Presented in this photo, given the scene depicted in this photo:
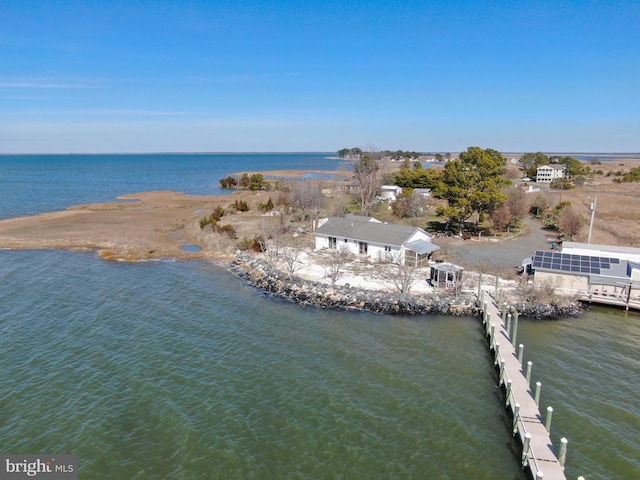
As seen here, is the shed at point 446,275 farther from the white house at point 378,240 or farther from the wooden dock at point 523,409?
the wooden dock at point 523,409

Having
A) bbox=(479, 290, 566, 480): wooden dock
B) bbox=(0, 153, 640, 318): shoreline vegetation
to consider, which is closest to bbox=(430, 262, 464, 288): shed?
bbox=(0, 153, 640, 318): shoreline vegetation

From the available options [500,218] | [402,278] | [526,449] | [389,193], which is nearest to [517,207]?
[500,218]

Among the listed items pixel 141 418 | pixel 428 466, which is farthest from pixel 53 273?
pixel 428 466

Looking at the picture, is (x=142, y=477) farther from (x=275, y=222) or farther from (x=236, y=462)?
(x=275, y=222)

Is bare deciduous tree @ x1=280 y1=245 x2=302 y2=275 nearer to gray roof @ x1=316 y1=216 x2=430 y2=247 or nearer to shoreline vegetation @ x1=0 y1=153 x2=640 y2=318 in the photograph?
shoreline vegetation @ x1=0 y1=153 x2=640 y2=318

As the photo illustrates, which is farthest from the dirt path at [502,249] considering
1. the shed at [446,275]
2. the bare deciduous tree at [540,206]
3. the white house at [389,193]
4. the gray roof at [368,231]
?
the white house at [389,193]
